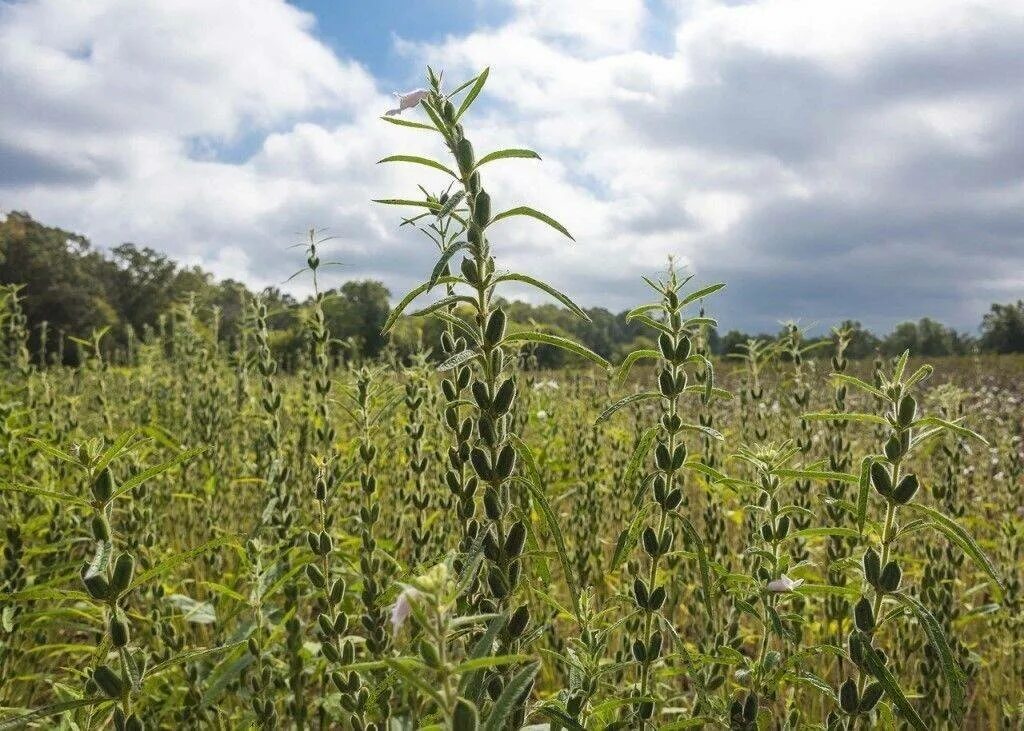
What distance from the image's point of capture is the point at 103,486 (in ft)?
3.67

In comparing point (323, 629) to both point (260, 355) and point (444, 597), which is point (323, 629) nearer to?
point (444, 597)

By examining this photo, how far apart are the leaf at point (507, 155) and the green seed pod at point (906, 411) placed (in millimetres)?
790

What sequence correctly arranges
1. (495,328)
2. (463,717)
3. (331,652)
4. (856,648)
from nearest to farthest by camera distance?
(463,717)
(495,328)
(856,648)
(331,652)

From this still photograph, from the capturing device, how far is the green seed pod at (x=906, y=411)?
119 centimetres

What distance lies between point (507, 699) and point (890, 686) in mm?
693

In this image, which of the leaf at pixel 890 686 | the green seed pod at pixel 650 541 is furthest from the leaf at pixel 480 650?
the leaf at pixel 890 686

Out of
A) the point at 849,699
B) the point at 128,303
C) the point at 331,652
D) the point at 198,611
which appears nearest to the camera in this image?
the point at 849,699

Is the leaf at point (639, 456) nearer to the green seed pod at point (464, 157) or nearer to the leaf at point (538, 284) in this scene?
the leaf at point (538, 284)

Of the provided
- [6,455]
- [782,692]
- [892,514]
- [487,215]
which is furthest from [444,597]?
[782,692]

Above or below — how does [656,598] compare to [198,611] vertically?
above

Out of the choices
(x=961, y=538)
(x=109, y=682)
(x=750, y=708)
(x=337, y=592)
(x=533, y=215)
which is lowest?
(x=750, y=708)

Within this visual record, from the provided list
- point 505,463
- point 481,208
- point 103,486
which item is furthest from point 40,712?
point 481,208

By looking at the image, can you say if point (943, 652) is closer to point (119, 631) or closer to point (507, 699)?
point (507, 699)

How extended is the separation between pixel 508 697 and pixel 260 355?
2.09 meters
